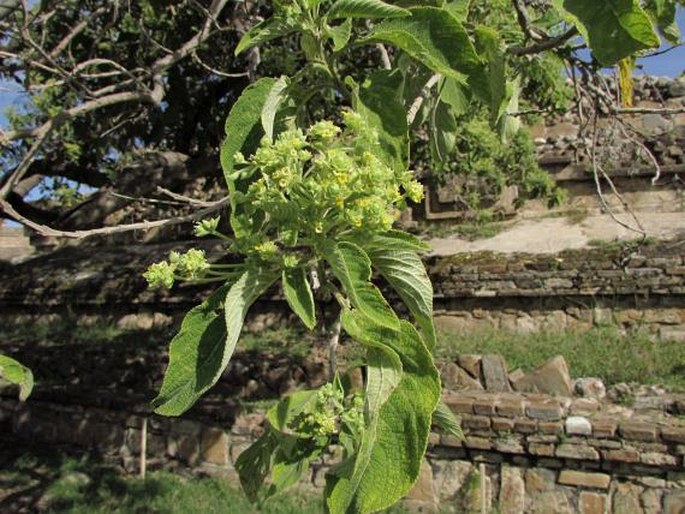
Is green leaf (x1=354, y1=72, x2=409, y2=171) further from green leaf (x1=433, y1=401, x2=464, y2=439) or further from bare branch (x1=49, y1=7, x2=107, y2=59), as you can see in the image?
bare branch (x1=49, y1=7, x2=107, y2=59)

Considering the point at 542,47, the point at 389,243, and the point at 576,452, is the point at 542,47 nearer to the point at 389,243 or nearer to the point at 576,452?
the point at 389,243

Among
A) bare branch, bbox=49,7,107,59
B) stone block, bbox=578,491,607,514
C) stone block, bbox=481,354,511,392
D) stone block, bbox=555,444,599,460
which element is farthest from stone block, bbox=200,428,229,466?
bare branch, bbox=49,7,107,59

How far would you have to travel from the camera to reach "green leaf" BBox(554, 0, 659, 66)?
0.98 m

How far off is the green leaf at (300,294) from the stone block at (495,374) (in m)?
4.96

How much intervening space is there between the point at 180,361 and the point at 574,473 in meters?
4.35

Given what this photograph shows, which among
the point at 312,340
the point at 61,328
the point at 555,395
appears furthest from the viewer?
the point at 61,328

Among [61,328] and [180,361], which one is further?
[61,328]

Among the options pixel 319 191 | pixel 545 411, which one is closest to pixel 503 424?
pixel 545 411

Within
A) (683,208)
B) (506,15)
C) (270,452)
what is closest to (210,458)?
(506,15)

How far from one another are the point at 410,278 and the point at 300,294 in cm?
15

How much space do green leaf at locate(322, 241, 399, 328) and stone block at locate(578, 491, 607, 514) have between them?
14.2ft

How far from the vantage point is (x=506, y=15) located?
345cm

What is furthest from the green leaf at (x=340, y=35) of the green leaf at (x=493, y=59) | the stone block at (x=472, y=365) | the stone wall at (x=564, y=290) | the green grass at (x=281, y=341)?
the green grass at (x=281, y=341)

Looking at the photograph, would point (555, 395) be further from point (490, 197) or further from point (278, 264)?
point (278, 264)
